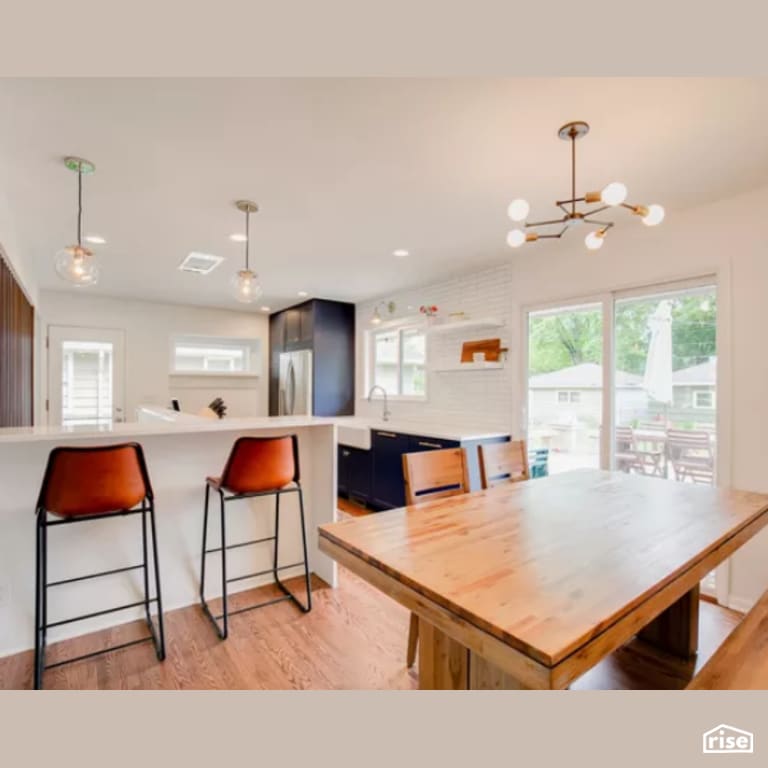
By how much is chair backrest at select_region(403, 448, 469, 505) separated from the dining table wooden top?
0.16m

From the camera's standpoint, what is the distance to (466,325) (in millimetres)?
4051

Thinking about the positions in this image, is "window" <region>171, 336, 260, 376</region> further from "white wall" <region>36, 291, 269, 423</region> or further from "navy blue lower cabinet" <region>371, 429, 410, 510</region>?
"navy blue lower cabinet" <region>371, 429, 410, 510</region>

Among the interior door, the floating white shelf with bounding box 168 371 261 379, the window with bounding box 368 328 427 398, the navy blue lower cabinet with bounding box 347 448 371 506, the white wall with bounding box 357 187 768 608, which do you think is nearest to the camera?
the white wall with bounding box 357 187 768 608

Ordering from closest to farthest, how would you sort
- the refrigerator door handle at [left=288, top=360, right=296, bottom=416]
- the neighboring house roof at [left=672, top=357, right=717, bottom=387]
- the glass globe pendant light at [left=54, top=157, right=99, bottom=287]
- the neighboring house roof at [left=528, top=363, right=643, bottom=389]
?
1. the glass globe pendant light at [left=54, top=157, right=99, bottom=287]
2. the neighboring house roof at [left=672, top=357, right=717, bottom=387]
3. the neighboring house roof at [left=528, top=363, right=643, bottom=389]
4. the refrigerator door handle at [left=288, top=360, right=296, bottom=416]

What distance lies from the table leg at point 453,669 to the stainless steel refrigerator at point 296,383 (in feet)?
14.2

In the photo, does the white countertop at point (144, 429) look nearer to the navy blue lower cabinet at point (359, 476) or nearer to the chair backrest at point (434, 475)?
the chair backrest at point (434, 475)

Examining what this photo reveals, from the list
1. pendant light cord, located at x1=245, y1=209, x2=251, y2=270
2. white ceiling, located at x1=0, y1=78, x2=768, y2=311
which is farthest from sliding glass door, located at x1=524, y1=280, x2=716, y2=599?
pendant light cord, located at x1=245, y1=209, x2=251, y2=270

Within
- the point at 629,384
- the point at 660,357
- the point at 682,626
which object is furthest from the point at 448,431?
the point at 682,626

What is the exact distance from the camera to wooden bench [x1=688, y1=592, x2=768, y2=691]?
110 centimetres

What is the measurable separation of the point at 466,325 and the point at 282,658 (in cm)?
304

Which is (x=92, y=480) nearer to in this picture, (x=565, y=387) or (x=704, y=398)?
(x=565, y=387)
